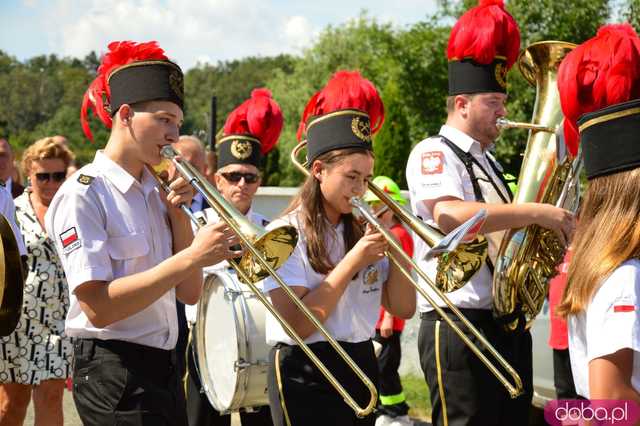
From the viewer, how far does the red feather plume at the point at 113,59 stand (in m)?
3.60

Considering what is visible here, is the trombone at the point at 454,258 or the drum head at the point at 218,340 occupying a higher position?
the trombone at the point at 454,258

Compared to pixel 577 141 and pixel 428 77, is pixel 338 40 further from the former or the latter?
pixel 577 141

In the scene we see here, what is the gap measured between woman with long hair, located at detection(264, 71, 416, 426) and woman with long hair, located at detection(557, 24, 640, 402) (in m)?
1.32

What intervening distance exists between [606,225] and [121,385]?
6.01ft

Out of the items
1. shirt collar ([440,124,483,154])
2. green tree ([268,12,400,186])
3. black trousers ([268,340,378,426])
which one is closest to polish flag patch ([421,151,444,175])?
shirt collar ([440,124,483,154])

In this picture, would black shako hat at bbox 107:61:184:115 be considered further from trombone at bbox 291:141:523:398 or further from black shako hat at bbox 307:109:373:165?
trombone at bbox 291:141:523:398

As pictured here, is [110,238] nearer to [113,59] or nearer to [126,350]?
[126,350]

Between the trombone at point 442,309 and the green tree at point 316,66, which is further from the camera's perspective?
the green tree at point 316,66

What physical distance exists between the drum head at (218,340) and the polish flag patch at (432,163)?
4.68ft

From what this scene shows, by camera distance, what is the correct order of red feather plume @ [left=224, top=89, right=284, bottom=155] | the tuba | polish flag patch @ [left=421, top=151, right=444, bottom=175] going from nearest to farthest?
the tuba
polish flag patch @ [left=421, top=151, right=444, bottom=175]
red feather plume @ [left=224, top=89, right=284, bottom=155]

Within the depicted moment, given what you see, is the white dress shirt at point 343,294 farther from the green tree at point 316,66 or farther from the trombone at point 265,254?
the green tree at point 316,66

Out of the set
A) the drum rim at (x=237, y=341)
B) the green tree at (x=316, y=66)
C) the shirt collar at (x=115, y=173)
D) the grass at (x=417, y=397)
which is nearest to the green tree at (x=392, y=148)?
the grass at (x=417, y=397)

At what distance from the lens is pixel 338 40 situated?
5269 cm

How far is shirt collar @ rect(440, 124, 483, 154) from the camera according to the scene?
Result: 4188 mm
